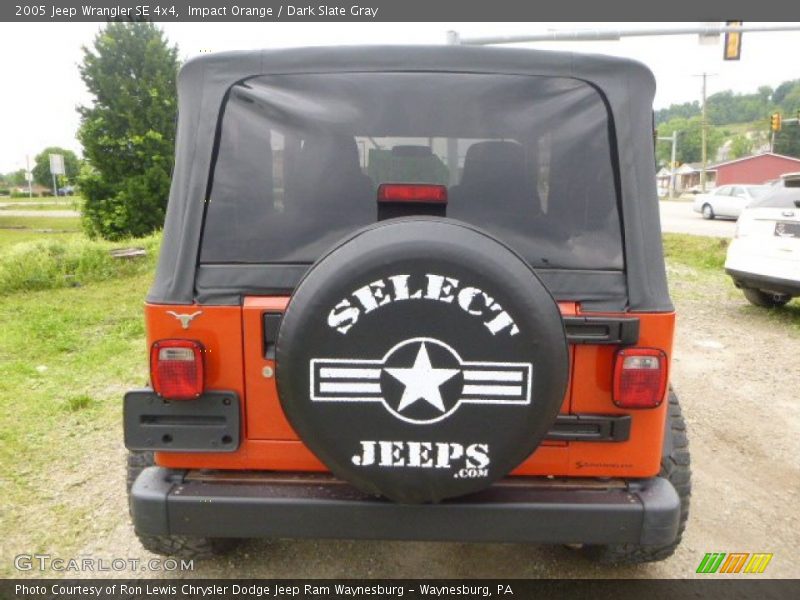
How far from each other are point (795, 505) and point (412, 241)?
9.61 feet

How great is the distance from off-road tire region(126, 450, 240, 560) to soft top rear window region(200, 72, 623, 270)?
0.96m

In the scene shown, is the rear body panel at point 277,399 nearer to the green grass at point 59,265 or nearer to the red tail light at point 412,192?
the red tail light at point 412,192

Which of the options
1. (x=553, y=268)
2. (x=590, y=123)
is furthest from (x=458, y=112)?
(x=553, y=268)

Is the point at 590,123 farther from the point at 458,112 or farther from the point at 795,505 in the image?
the point at 795,505

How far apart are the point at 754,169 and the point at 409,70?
259ft

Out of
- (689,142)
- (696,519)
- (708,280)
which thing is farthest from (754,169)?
(696,519)

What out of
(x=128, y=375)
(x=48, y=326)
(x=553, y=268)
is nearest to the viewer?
(x=553, y=268)

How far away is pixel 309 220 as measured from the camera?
225 cm

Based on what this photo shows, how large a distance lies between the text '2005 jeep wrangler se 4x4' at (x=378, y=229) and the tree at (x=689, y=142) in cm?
10785

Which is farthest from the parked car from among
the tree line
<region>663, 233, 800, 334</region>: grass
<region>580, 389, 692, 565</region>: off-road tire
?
the tree line

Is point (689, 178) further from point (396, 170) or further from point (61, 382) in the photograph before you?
point (396, 170)

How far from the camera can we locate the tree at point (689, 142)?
102 m

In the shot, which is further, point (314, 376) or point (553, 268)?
point (553, 268)

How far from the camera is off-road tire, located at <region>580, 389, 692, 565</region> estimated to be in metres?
2.52
